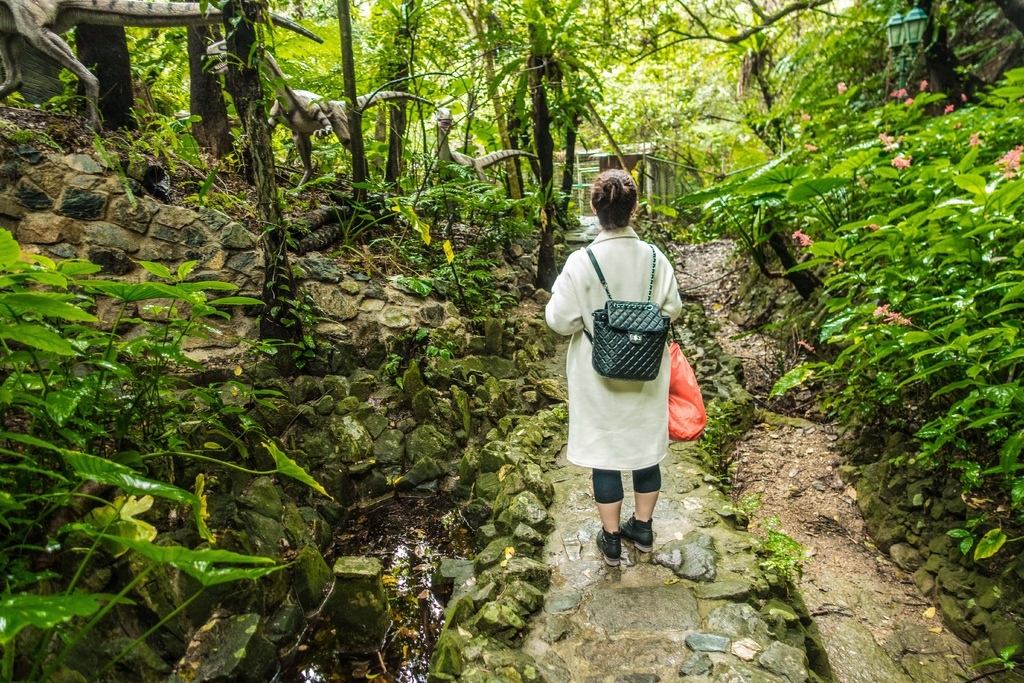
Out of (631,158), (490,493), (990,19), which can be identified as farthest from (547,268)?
(631,158)

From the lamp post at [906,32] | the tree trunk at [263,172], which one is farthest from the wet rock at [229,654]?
the lamp post at [906,32]

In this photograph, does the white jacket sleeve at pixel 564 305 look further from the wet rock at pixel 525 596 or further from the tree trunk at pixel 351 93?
the tree trunk at pixel 351 93

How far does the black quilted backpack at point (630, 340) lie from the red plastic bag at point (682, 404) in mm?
270

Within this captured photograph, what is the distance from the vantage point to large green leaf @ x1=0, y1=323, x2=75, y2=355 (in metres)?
1.50

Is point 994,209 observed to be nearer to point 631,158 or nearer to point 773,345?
point 773,345

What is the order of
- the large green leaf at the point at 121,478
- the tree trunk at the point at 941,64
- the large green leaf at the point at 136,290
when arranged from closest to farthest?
the large green leaf at the point at 121,478 → the large green leaf at the point at 136,290 → the tree trunk at the point at 941,64

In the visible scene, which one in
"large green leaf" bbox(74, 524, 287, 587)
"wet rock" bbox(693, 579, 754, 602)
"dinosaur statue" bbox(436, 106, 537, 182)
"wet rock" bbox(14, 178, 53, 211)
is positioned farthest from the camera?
"dinosaur statue" bbox(436, 106, 537, 182)

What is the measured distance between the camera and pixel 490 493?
11.4 ft

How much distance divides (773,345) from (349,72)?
5.25m

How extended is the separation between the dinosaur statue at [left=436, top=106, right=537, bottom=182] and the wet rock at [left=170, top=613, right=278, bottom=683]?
14.2 ft

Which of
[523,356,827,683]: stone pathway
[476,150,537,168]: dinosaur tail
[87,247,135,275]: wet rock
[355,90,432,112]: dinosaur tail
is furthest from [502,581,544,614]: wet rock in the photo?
[476,150,537,168]: dinosaur tail

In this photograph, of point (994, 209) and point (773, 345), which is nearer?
point (994, 209)

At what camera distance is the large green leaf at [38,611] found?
103cm

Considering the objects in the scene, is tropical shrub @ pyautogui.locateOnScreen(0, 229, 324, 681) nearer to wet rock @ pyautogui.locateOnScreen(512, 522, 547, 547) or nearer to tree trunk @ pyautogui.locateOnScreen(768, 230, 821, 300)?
wet rock @ pyautogui.locateOnScreen(512, 522, 547, 547)
